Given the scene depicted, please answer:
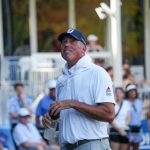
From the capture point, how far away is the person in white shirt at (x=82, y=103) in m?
5.28

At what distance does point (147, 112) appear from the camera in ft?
41.5

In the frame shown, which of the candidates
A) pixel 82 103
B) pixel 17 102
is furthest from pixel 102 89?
pixel 17 102

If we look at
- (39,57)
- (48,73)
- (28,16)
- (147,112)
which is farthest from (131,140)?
(28,16)

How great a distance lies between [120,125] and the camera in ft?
38.4

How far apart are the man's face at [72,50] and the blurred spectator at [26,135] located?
5.81 meters

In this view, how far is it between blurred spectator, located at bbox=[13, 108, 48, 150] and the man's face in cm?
581

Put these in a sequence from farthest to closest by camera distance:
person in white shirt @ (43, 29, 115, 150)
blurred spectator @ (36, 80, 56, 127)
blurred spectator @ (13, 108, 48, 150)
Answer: blurred spectator @ (36, 80, 56, 127), blurred spectator @ (13, 108, 48, 150), person in white shirt @ (43, 29, 115, 150)

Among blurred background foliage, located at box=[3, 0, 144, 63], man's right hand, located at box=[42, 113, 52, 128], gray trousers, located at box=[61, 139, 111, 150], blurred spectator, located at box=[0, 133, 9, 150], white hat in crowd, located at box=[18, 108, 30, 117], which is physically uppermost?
blurred background foliage, located at box=[3, 0, 144, 63]

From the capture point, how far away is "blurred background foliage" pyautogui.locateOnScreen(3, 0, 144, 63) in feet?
52.7

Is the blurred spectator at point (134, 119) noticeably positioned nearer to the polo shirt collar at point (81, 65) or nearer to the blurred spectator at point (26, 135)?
the blurred spectator at point (26, 135)

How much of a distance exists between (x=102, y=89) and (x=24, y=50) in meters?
10.6

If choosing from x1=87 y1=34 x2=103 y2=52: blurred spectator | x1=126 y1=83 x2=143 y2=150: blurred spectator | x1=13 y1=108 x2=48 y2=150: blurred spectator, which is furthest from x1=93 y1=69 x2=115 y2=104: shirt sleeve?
x1=87 y1=34 x2=103 y2=52: blurred spectator

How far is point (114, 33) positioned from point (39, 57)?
3.07 meters

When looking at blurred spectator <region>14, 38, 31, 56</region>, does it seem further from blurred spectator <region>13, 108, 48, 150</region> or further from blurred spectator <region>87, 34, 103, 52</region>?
blurred spectator <region>13, 108, 48, 150</region>
